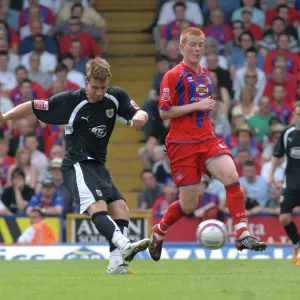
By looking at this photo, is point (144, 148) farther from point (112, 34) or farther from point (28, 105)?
point (28, 105)

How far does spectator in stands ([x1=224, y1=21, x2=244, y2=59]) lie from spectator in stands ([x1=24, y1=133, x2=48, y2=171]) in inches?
180

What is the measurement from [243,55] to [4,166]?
18.1 ft

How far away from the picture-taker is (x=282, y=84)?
20.2m

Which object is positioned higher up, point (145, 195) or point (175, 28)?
point (175, 28)

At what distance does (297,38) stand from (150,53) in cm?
344

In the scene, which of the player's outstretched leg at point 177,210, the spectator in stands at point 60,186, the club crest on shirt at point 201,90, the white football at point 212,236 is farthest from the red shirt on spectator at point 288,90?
the club crest on shirt at point 201,90

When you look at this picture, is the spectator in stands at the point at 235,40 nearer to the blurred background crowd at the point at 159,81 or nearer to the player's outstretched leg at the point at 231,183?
the blurred background crowd at the point at 159,81

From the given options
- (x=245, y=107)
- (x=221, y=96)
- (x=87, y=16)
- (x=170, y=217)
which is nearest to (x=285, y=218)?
(x=170, y=217)

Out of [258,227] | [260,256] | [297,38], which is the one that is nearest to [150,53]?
[297,38]

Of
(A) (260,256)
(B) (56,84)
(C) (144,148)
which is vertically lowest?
(A) (260,256)

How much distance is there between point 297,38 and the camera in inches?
852

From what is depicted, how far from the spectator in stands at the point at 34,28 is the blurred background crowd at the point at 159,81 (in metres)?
0.02

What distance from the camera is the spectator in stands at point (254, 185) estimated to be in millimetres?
17797

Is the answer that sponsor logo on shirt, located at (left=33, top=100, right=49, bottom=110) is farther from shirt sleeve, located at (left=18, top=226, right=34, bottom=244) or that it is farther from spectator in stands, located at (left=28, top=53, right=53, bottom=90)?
spectator in stands, located at (left=28, top=53, right=53, bottom=90)
